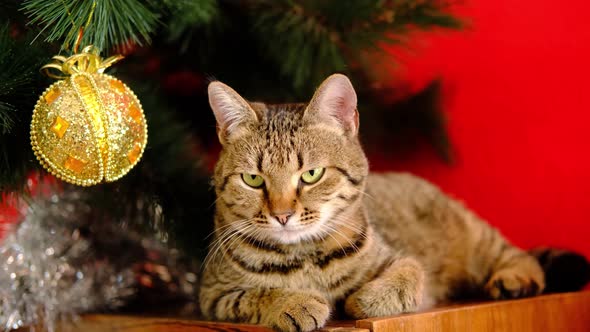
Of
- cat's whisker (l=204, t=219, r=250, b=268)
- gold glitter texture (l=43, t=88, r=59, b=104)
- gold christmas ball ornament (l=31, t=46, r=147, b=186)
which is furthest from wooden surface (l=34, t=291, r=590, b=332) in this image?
gold glitter texture (l=43, t=88, r=59, b=104)

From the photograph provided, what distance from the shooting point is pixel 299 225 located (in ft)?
3.52

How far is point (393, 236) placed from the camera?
1382mm

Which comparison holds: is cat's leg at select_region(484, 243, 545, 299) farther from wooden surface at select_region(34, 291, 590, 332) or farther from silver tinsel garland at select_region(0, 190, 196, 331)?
silver tinsel garland at select_region(0, 190, 196, 331)

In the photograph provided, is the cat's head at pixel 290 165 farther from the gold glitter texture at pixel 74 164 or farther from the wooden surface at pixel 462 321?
the gold glitter texture at pixel 74 164

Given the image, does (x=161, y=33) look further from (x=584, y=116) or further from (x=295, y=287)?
(x=584, y=116)

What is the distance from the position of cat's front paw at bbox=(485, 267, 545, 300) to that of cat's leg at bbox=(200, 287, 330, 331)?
40cm

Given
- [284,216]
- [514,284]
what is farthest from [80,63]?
[514,284]

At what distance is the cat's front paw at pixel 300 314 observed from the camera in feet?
3.12

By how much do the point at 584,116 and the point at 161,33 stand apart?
96cm

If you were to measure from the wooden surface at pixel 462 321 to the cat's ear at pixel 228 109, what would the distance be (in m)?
0.34

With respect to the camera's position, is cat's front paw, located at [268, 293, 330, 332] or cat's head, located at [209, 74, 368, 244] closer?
cat's front paw, located at [268, 293, 330, 332]

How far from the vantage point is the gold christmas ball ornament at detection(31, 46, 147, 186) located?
3.12 feet

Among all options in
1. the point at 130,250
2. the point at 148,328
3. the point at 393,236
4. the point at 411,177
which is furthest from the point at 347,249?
the point at 130,250

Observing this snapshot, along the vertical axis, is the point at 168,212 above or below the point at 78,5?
below
